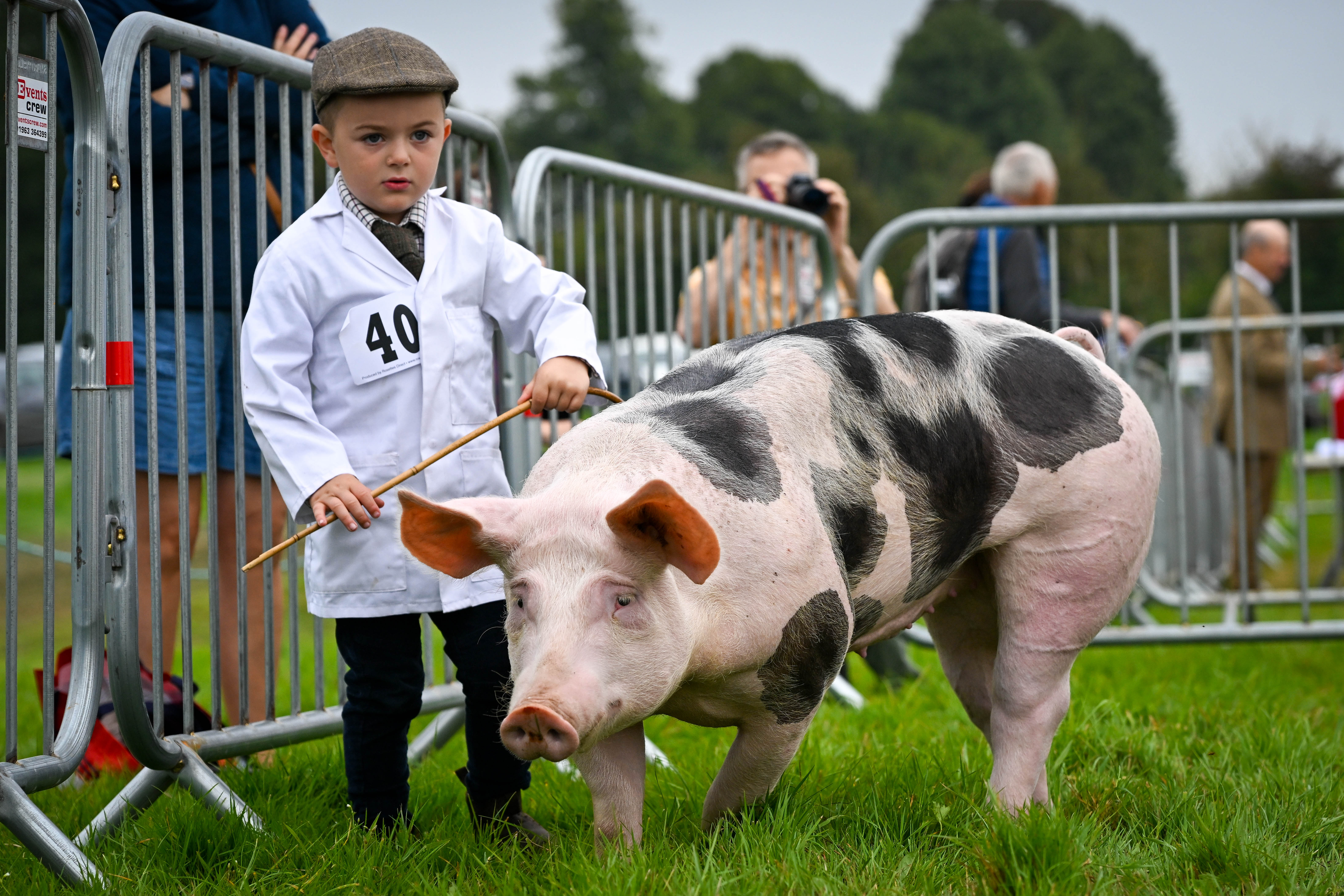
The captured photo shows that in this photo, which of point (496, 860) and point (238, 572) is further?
point (238, 572)

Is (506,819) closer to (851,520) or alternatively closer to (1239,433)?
(851,520)

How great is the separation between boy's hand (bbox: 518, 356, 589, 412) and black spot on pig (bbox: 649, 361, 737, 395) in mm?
151

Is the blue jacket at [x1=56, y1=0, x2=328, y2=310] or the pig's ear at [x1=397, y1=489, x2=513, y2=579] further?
the blue jacket at [x1=56, y1=0, x2=328, y2=310]

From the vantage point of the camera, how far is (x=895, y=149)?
216 ft

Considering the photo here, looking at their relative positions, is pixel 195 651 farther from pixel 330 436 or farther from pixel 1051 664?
pixel 1051 664

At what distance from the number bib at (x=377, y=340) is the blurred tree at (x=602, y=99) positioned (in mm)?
57276

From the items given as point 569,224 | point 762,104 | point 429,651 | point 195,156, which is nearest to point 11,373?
point 195,156

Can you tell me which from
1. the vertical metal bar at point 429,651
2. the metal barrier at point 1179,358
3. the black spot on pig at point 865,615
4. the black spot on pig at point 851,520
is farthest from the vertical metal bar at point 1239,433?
the vertical metal bar at point 429,651

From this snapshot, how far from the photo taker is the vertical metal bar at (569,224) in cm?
424

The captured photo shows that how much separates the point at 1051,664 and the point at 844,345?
854 millimetres

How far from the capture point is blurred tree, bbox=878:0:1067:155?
71750mm

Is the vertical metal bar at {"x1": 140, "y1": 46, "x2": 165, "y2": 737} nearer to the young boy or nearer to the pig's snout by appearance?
the young boy

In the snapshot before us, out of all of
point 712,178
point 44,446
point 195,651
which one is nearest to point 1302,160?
point 712,178

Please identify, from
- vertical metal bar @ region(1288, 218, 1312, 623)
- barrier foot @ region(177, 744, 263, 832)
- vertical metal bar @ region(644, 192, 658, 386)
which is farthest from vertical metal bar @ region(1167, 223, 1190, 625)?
barrier foot @ region(177, 744, 263, 832)
